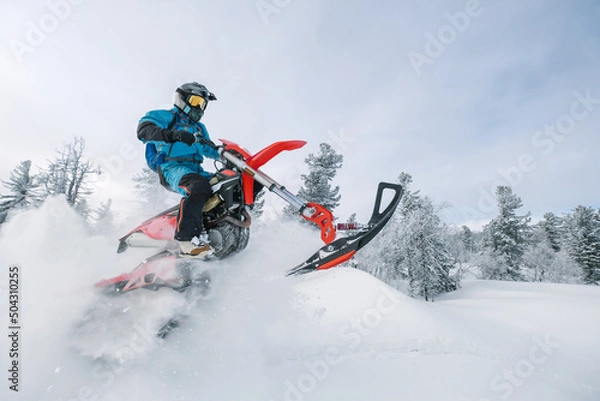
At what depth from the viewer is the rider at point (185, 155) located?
3.32 meters

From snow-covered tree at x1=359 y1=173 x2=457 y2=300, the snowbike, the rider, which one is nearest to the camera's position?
the rider

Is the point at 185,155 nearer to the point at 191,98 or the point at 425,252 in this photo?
the point at 191,98

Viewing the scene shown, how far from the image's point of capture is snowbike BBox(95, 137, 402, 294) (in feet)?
11.4

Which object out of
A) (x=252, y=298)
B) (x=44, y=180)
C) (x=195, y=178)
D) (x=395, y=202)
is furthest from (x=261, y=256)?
(x=44, y=180)

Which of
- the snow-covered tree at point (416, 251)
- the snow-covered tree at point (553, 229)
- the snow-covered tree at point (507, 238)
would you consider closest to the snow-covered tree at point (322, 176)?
the snow-covered tree at point (416, 251)

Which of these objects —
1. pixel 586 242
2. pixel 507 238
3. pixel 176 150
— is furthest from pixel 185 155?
pixel 586 242

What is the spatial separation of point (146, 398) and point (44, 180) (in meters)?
25.0

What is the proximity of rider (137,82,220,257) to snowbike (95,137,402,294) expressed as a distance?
0.22 metres

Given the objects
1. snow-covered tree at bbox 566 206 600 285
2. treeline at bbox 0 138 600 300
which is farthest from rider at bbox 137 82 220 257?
snow-covered tree at bbox 566 206 600 285

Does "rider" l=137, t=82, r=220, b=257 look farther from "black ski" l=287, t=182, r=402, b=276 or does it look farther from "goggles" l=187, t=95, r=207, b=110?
"black ski" l=287, t=182, r=402, b=276

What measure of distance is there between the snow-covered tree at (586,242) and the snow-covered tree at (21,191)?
174ft

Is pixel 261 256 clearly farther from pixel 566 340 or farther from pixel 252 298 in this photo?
pixel 566 340

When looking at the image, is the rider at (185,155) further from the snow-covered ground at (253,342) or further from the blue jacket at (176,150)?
the snow-covered ground at (253,342)

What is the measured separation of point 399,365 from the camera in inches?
119
